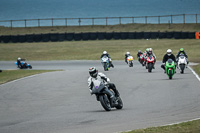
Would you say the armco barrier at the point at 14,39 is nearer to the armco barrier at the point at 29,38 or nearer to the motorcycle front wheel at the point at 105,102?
the armco barrier at the point at 29,38

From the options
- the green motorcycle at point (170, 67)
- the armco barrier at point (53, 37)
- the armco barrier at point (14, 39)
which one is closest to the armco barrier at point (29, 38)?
the armco barrier at point (14, 39)

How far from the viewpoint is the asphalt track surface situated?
10.0 m

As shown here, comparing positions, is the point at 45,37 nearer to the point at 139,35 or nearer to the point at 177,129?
the point at 139,35

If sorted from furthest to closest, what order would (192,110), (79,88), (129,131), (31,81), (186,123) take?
(31,81)
(79,88)
(192,110)
(186,123)
(129,131)

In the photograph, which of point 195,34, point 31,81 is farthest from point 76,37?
point 31,81

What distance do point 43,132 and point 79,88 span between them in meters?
9.87

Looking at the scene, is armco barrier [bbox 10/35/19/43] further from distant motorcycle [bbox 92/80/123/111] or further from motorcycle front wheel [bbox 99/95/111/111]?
motorcycle front wheel [bbox 99/95/111/111]

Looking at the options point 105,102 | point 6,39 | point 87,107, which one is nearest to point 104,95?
point 105,102

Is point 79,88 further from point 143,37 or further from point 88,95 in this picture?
point 143,37

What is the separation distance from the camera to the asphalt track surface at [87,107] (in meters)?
10.0

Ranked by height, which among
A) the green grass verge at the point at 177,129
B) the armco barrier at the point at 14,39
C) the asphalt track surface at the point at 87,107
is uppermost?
the armco barrier at the point at 14,39

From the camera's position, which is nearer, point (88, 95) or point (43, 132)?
point (43, 132)

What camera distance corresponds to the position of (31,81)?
2300cm

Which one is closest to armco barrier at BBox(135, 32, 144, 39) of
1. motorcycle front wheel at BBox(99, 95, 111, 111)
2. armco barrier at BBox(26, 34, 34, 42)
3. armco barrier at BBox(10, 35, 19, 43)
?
armco barrier at BBox(26, 34, 34, 42)
